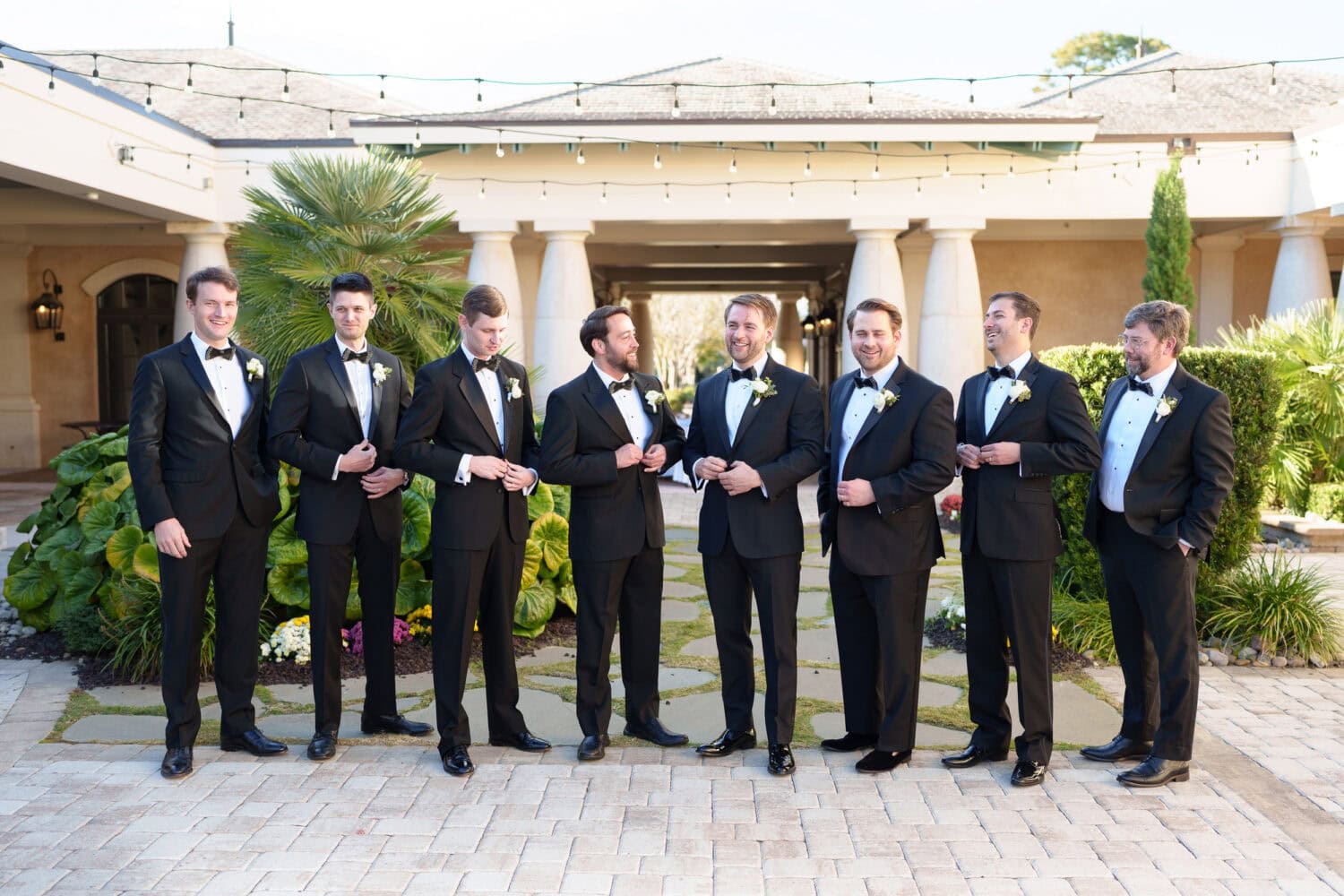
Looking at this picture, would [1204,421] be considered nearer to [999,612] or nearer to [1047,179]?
[999,612]

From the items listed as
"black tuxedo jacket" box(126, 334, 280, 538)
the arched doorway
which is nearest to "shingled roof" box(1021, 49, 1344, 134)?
"black tuxedo jacket" box(126, 334, 280, 538)

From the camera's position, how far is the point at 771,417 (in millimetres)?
5039

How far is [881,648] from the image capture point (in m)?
5.09

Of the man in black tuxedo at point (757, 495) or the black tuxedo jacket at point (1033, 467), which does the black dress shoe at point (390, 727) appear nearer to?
the man in black tuxedo at point (757, 495)

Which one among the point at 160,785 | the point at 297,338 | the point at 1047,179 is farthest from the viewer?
the point at 1047,179

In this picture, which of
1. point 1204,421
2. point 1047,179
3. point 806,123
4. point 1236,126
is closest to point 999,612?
point 1204,421

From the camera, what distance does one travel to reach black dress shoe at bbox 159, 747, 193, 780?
487cm

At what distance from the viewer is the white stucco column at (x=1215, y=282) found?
61.2 ft

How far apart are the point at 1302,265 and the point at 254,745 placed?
15.9 m

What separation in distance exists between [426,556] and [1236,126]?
48.2 feet

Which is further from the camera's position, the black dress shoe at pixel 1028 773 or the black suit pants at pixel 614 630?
the black suit pants at pixel 614 630

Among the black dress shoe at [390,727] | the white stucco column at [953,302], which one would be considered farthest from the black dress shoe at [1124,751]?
the white stucco column at [953,302]

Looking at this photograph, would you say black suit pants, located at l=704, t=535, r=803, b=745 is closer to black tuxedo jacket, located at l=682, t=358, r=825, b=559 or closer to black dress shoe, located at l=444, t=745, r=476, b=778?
black tuxedo jacket, located at l=682, t=358, r=825, b=559

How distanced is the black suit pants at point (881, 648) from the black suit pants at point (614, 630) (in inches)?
32.4
